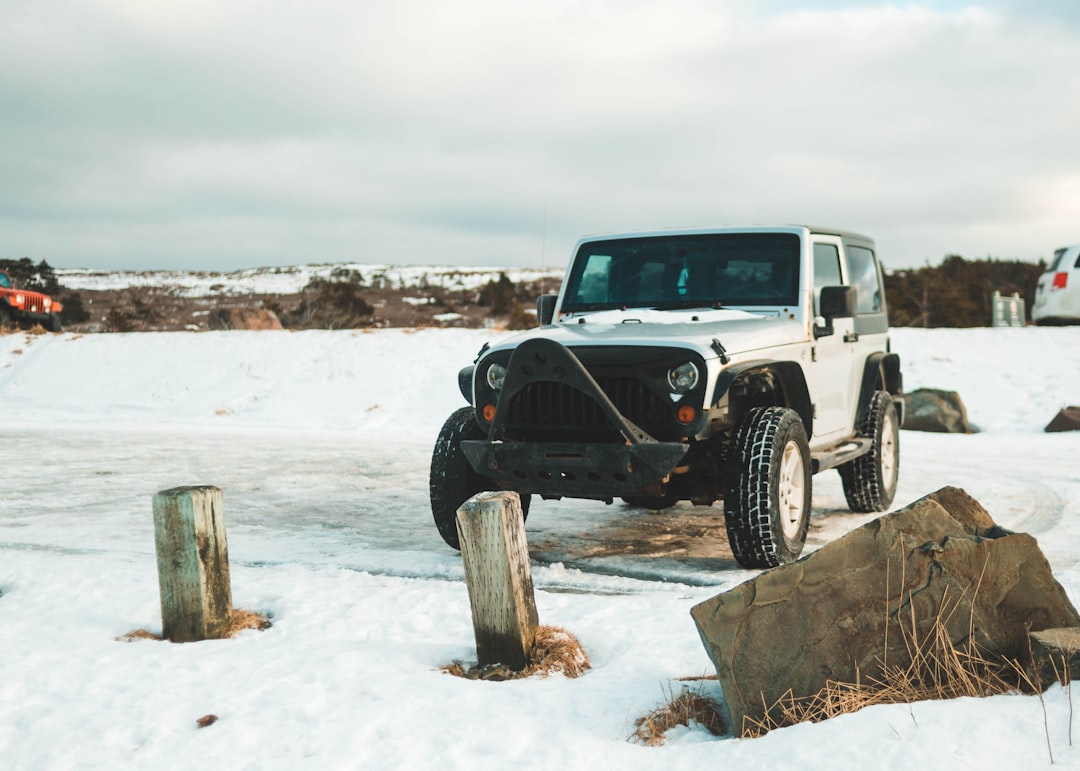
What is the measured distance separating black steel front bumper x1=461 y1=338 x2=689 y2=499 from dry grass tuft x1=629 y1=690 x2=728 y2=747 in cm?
160

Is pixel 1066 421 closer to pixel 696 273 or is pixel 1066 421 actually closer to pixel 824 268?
pixel 824 268

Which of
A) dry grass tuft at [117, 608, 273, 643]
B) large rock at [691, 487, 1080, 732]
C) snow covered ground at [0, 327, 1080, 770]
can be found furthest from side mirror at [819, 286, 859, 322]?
dry grass tuft at [117, 608, 273, 643]

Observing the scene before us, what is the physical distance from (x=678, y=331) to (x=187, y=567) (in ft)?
9.24

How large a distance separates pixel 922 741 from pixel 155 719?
101 inches

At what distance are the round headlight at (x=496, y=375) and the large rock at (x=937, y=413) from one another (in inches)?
398

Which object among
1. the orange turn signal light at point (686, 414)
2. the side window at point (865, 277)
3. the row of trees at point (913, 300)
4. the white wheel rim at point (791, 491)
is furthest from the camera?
the row of trees at point (913, 300)

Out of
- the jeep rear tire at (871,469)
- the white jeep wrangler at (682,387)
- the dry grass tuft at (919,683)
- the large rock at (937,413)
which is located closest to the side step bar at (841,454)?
the white jeep wrangler at (682,387)

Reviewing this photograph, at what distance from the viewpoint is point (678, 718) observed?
3619 millimetres

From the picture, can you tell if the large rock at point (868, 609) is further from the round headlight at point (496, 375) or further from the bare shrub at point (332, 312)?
the bare shrub at point (332, 312)

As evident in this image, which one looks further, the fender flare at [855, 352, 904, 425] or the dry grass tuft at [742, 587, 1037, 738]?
the fender flare at [855, 352, 904, 425]

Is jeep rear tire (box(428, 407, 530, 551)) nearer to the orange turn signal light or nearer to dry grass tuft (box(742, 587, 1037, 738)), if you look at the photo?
the orange turn signal light

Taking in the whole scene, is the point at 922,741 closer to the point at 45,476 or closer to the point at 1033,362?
the point at 45,476

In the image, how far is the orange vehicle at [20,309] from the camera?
81.4 feet

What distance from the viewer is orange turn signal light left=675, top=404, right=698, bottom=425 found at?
17.4 feet
